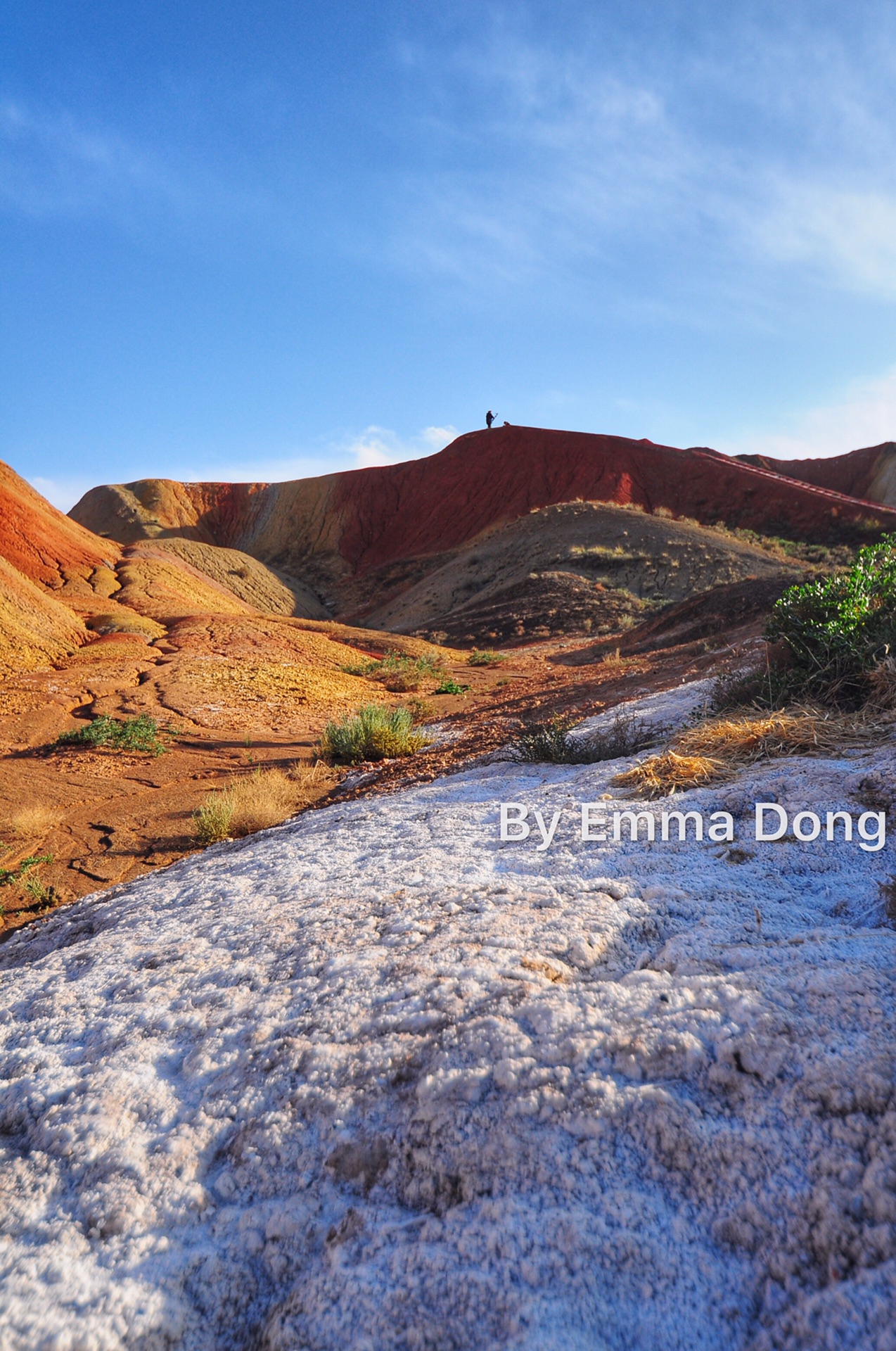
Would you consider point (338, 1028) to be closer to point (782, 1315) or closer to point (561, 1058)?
point (561, 1058)

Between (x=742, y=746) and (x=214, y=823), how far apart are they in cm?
348

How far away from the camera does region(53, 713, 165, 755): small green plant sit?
8.01m

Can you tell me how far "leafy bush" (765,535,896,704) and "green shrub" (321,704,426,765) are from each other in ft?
12.0

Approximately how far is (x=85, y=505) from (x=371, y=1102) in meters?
55.8

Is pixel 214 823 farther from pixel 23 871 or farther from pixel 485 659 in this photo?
pixel 485 659

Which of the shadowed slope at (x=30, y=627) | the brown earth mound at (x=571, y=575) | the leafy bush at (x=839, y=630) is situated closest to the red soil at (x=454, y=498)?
the brown earth mound at (x=571, y=575)

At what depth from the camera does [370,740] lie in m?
7.07

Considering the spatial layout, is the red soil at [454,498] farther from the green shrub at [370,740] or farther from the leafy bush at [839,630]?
the leafy bush at [839,630]

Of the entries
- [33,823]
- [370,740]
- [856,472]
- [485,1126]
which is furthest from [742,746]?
[856,472]

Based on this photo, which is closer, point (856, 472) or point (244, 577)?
point (244, 577)

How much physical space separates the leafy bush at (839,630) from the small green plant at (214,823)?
12.4 ft

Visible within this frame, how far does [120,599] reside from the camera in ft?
65.6

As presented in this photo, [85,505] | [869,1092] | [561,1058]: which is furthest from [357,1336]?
[85,505]

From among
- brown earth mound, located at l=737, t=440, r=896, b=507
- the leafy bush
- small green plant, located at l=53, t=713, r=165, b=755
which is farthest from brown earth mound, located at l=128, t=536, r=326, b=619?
brown earth mound, located at l=737, t=440, r=896, b=507
